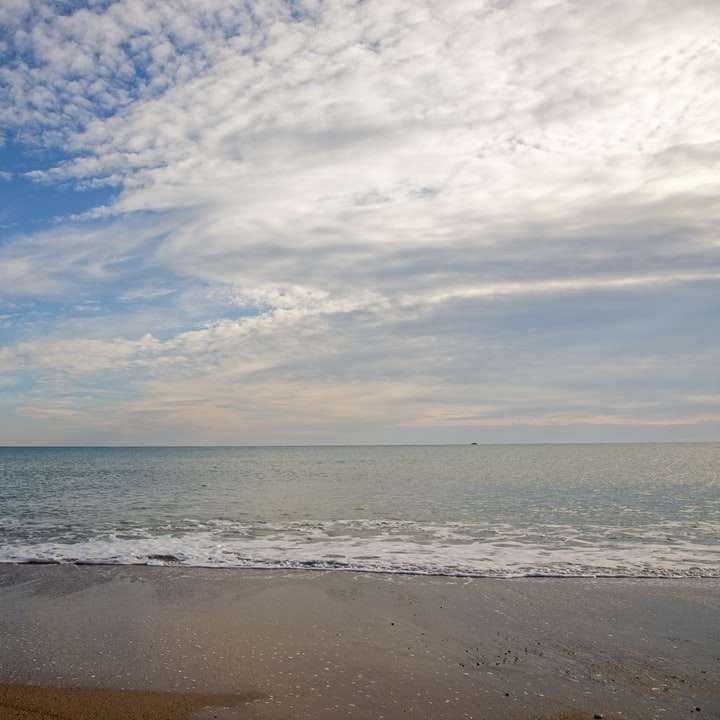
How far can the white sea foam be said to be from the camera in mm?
16578

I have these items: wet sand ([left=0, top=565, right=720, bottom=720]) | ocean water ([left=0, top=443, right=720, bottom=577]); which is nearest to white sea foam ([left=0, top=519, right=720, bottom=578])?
ocean water ([left=0, top=443, right=720, bottom=577])

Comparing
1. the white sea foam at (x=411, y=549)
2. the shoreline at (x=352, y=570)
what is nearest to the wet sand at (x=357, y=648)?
the shoreline at (x=352, y=570)

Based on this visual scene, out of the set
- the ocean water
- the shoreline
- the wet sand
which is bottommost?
the ocean water

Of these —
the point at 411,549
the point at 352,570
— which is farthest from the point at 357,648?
the point at 411,549

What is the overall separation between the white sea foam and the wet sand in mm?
1882

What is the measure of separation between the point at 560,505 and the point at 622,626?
985 inches

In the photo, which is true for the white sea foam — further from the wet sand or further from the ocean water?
the wet sand

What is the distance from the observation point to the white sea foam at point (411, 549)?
1658 centimetres

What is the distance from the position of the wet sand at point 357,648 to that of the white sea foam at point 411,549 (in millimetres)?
1882

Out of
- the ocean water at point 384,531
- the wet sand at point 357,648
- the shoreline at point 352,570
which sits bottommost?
the ocean water at point 384,531

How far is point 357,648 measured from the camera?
9.80m

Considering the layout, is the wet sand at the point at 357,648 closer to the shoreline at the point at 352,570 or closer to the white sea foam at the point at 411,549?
the shoreline at the point at 352,570

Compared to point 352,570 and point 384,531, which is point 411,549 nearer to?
point 352,570

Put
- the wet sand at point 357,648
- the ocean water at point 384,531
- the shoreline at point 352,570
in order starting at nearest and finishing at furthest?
the wet sand at point 357,648 → the shoreline at point 352,570 → the ocean water at point 384,531
